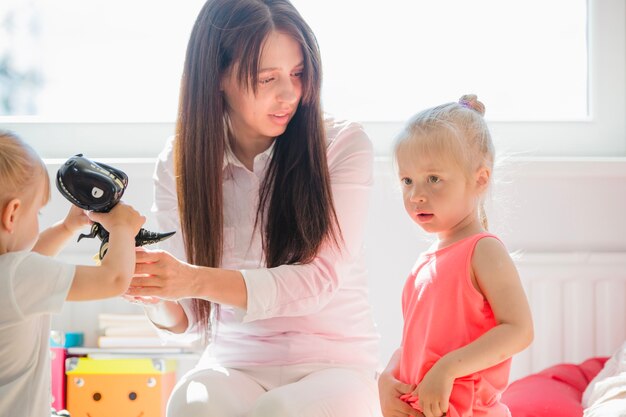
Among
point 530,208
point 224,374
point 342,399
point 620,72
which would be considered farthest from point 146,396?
point 620,72

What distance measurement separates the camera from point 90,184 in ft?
5.10

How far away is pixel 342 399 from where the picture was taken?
167 cm

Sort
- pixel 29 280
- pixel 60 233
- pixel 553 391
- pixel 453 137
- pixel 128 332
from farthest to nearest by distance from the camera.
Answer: pixel 128 332, pixel 553 391, pixel 60 233, pixel 453 137, pixel 29 280

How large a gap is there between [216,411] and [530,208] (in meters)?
1.27

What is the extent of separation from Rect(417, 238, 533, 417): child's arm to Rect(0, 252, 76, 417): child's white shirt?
627mm

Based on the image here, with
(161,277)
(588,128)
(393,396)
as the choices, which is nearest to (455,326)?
(393,396)

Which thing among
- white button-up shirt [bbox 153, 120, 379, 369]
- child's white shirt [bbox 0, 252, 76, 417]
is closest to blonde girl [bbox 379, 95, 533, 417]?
white button-up shirt [bbox 153, 120, 379, 369]

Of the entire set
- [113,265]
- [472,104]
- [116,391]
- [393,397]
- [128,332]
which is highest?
[472,104]

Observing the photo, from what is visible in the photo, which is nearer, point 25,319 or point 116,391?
point 25,319

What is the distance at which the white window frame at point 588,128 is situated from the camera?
2.69 meters

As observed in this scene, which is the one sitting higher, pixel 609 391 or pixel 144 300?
pixel 144 300

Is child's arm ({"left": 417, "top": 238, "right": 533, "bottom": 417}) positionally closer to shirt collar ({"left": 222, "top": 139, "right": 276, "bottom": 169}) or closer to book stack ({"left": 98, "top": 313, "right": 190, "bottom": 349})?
shirt collar ({"left": 222, "top": 139, "right": 276, "bottom": 169})

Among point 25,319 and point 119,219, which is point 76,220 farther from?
point 25,319

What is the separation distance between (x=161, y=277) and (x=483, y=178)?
0.62 metres
